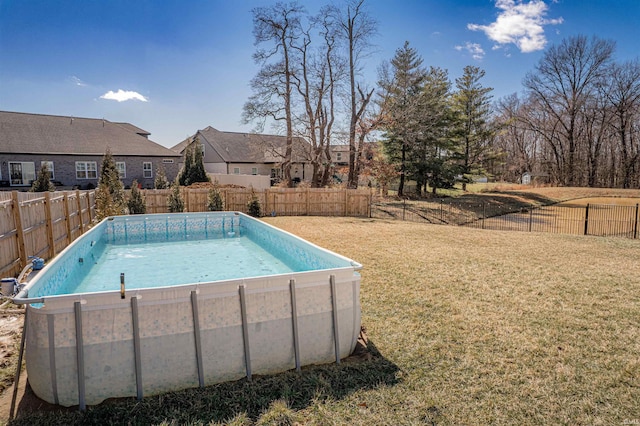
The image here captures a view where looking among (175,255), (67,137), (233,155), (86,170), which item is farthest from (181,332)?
(233,155)

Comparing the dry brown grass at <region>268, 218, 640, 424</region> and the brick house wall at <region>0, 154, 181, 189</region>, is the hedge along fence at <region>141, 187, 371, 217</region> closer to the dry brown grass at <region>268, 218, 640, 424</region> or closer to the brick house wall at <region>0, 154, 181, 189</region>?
the dry brown grass at <region>268, 218, 640, 424</region>

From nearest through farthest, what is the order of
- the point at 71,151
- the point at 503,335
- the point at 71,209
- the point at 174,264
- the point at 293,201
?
the point at 503,335 < the point at 174,264 < the point at 71,209 < the point at 293,201 < the point at 71,151

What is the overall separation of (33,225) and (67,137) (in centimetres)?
2154

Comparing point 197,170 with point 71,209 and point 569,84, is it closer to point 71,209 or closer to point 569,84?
point 71,209

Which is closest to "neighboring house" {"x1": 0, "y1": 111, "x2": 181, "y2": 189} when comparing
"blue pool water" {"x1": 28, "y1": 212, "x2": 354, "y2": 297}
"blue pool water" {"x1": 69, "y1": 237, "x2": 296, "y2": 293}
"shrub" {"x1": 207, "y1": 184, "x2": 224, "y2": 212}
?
"shrub" {"x1": 207, "y1": 184, "x2": 224, "y2": 212}

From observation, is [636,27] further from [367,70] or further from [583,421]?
[583,421]

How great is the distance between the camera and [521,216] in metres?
20.8

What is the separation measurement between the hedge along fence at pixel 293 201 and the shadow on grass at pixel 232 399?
45.6 feet

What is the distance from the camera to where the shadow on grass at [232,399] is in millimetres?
2715

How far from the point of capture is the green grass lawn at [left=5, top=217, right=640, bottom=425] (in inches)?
110

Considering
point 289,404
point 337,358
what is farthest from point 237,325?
point 337,358

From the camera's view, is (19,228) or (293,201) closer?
(19,228)

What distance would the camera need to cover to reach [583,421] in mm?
2721

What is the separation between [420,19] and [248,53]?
40.7 ft
